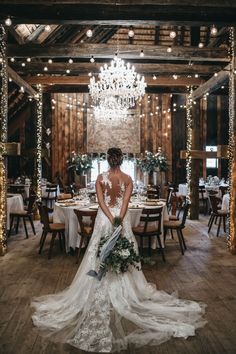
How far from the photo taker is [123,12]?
4.76 m

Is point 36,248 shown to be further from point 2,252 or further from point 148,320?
point 148,320

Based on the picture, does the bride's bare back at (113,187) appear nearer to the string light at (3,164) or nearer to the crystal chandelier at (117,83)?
the string light at (3,164)

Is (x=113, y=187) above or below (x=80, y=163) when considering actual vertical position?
below

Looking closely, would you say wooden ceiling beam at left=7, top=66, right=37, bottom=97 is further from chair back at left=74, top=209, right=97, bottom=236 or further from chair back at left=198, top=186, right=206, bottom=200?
chair back at left=198, top=186, right=206, bottom=200

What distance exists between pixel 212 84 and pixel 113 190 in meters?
5.99

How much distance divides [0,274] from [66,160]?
1036 cm

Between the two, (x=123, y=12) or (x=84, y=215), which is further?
(x=84, y=215)

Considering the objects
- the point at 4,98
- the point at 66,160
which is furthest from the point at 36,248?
the point at 66,160

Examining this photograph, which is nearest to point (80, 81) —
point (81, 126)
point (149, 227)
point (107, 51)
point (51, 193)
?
point (107, 51)

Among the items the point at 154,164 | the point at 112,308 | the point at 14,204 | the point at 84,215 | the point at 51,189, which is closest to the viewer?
the point at 112,308

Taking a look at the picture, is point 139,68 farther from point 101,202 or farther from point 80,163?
point 101,202

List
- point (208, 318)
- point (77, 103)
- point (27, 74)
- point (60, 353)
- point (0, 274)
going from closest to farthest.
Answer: point (60, 353) → point (208, 318) → point (0, 274) → point (27, 74) → point (77, 103)

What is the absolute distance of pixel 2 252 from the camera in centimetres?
643

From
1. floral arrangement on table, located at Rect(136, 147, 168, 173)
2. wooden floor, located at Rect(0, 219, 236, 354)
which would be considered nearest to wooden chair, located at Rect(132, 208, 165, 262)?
wooden floor, located at Rect(0, 219, 236, 354)
